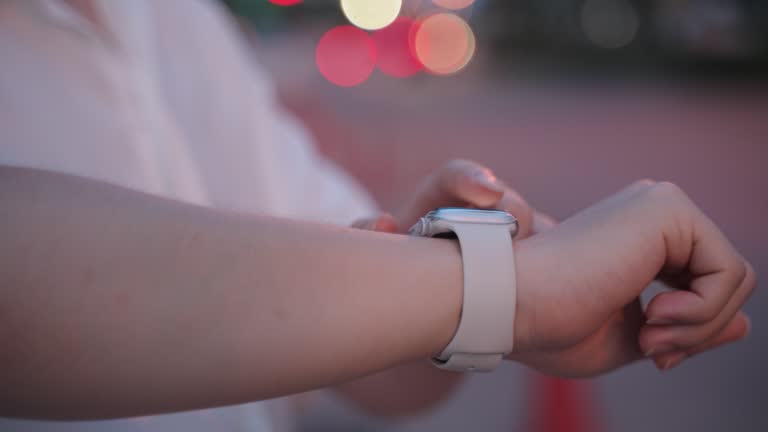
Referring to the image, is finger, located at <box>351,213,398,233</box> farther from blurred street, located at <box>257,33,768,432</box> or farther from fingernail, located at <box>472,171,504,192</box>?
blurred street, located at <box>257,33,768,432</box>

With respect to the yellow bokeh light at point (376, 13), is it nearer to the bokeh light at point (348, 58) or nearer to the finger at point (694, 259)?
the bokeh light at point (348, 58)

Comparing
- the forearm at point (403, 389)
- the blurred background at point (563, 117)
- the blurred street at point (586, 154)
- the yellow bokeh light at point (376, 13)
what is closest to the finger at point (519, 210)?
the forearm at point (403, 389)

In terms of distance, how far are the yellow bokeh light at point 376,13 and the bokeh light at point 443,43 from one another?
469 mm

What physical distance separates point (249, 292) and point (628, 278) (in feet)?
1.37

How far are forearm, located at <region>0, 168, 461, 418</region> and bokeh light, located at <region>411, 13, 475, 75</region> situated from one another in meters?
9.68

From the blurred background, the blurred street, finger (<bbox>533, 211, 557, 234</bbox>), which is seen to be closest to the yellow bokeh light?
the blurred background

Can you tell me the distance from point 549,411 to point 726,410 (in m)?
0.73

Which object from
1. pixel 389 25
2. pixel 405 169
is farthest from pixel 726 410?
pixel 389 25

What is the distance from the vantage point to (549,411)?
7.77 feet

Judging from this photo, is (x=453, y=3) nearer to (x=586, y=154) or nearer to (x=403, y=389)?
(x=586, y=154)

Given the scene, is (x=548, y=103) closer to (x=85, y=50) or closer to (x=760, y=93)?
(x=760, y=93)

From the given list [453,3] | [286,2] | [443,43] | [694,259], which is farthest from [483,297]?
[286,2]

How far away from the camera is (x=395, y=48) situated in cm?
1095

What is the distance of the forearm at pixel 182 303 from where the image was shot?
569 mm
